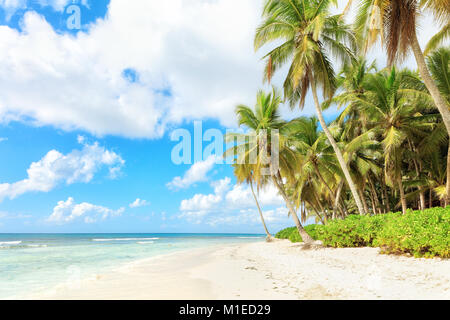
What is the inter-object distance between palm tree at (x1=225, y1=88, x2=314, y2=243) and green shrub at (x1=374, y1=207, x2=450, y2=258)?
24.2 ft

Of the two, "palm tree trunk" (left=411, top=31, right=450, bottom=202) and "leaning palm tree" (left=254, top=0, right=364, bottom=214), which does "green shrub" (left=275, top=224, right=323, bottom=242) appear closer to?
"leaning palm tree" (left=254, top=0, right=364, bottom=214)

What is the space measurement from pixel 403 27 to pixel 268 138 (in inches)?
343

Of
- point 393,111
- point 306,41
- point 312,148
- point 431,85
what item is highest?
point 306,41

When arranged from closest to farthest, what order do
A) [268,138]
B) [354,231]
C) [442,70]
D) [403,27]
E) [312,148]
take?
[403,27], [354,231], [442,70], [268,138], [312,148]

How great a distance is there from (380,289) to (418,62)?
723cm

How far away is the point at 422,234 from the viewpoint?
6.48 meters

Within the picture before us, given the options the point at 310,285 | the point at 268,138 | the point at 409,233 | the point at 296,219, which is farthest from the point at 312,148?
the point at 310,285

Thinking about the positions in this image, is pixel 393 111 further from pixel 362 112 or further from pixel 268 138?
pixel 268 138

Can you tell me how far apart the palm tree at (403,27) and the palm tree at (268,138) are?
7.51m

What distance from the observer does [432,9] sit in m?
8.12

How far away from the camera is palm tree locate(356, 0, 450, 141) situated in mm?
7812

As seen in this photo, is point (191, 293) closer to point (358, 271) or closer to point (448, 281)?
point (358, 271)
